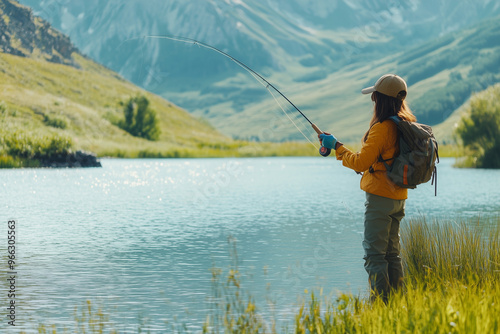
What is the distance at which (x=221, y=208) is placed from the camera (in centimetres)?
2461

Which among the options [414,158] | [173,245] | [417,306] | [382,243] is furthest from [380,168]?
[173,245]

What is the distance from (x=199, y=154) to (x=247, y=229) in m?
66.8

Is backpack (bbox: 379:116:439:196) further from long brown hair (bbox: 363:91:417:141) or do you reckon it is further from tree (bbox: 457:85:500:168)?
tree (bbox: 457:85:500:168)

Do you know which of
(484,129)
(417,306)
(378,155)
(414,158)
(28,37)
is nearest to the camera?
(417,306)

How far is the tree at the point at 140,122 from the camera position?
109688 millimetres

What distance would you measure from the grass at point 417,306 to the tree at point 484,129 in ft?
127

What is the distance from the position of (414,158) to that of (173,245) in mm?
9008

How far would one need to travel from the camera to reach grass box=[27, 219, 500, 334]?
6.01 meters

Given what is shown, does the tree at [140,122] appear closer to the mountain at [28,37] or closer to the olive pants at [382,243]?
the mountain at [28,37]

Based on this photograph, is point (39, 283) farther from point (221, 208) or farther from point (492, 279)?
point (221, 208)

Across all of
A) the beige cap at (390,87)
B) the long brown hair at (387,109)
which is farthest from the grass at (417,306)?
the beige cap at (390,87)

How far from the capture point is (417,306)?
6.57 meters

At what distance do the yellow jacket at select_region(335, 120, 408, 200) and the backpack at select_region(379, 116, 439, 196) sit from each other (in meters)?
0.15

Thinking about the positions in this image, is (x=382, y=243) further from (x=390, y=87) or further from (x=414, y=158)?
(x=390, y=87)
